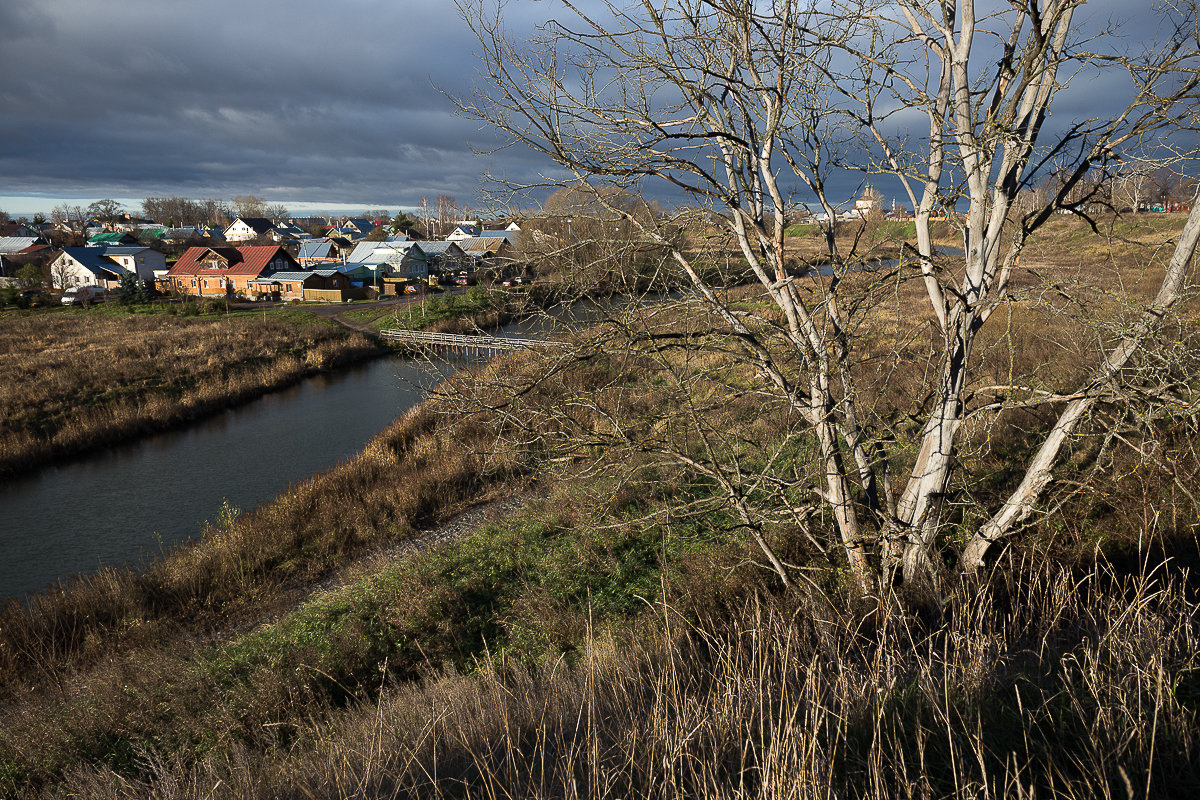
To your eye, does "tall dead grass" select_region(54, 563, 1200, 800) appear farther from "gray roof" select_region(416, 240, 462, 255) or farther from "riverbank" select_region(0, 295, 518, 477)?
"gray roof" select_region(416, 240, 462, 255)

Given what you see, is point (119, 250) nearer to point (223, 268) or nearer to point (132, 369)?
point (223, 268)

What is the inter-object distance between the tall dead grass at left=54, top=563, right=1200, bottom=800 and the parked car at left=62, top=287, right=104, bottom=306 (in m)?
57.3

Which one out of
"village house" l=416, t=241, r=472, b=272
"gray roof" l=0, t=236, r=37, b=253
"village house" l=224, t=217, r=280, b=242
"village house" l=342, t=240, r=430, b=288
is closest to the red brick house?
"village house" l=342, t=240, r=430, b=288

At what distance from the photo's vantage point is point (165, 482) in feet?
56.3

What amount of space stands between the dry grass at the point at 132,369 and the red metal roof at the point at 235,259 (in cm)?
999

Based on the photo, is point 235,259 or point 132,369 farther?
point 235,259

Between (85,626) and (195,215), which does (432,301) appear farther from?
(195,215)

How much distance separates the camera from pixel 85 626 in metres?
9.27

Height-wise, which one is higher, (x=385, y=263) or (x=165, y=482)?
(x=385, y=263)

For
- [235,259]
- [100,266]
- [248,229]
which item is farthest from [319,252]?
[248,229]

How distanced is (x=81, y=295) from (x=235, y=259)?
1125cm

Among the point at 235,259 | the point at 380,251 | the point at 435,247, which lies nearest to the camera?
the point at 235,259

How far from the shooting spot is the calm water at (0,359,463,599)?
1318cm

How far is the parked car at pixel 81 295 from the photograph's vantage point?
4903cm
